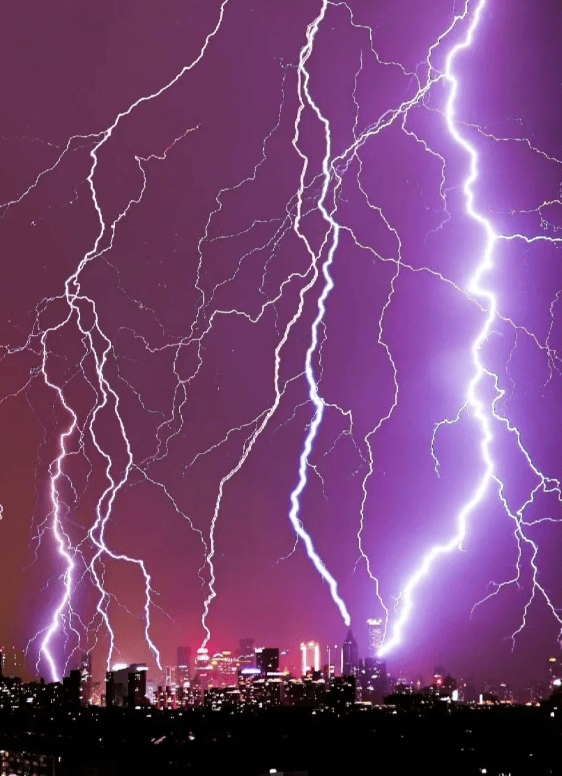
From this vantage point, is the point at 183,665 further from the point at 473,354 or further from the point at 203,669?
the point at 473,354

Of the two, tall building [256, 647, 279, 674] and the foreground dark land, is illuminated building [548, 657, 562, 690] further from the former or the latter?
tall building [256, 647, 279, 674]

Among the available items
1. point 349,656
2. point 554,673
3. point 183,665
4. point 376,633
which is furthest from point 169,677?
point 554,673

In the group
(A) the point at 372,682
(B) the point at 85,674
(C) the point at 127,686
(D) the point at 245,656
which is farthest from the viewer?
(D) the point at 245,656

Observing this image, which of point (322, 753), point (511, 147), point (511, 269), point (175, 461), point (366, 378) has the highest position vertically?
point (511, 147)

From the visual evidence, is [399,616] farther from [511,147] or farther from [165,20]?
[165,20]

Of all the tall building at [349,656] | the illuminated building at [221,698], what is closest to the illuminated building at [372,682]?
the tall building at [349,656]

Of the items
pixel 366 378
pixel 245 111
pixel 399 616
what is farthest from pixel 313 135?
pixel 399 616
